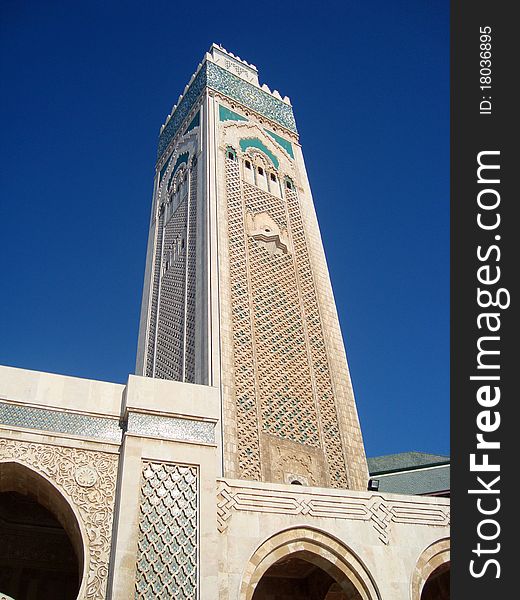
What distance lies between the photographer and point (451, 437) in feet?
9.37

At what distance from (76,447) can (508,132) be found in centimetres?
300

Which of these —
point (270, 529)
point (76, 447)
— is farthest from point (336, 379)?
point (76, 447)

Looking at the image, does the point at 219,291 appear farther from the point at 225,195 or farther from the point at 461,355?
the point at 461,355

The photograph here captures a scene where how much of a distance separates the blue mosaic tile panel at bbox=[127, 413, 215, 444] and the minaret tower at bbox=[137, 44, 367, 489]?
29.9 inches

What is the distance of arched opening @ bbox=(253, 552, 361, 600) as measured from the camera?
477 cm

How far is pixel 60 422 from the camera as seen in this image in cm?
386

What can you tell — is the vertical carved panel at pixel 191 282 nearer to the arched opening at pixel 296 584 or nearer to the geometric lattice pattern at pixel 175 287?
the geometric lattice pattern at pixel 175 287

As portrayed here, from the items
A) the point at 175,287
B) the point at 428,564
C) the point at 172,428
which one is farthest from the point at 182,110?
the point at 428,564

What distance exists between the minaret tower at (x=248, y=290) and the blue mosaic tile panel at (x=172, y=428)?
760 mm

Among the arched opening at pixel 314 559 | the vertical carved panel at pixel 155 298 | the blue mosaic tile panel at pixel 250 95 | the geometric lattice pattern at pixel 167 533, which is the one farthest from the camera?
the blue mosaic tile panel at pixel 250 95

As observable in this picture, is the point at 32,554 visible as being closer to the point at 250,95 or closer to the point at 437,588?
the point at 437,588

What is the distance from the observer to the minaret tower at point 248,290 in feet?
17.3

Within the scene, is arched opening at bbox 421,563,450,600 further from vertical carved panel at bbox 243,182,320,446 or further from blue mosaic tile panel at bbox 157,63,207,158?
blue mosaic tile panel at bbox 157,63,207,158

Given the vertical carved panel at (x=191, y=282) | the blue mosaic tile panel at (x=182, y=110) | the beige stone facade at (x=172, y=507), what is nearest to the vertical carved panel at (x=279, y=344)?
the vertical carved panel at (x=191, y=282)
